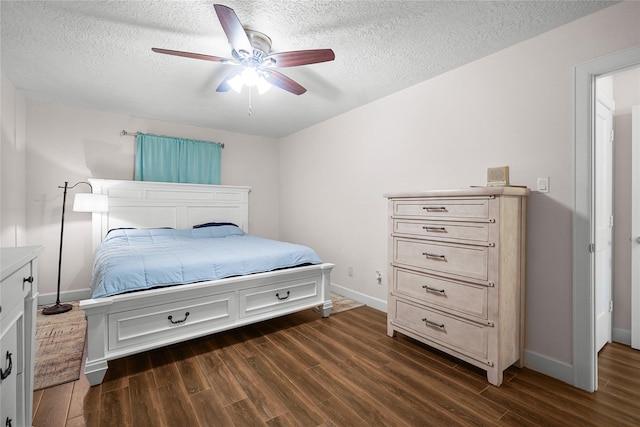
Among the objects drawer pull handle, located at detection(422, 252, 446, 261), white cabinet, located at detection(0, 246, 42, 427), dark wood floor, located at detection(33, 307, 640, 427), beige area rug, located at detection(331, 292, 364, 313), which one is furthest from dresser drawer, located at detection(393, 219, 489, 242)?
white cabinet, located at detection(0, 246, 42, 427)

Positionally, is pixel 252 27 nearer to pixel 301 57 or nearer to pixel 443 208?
pixel 301 57

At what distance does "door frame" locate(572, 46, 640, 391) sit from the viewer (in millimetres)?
1849

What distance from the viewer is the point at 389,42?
Answer: 7.25 ft

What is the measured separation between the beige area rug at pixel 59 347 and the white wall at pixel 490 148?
2.75 metres

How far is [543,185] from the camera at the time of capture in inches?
81.3

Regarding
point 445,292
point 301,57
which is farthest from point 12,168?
point 445,292

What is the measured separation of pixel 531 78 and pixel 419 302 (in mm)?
1889

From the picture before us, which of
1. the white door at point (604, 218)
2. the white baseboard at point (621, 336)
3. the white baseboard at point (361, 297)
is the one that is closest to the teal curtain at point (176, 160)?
the white baseboard at point (361, 297)

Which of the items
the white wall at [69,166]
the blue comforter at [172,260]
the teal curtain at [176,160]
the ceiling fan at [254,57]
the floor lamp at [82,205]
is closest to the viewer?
the ceiling fan at [254,57]

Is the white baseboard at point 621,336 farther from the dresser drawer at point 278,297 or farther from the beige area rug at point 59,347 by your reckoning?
the beige area rug at point 59,347

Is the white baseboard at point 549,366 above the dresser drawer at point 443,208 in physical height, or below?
below

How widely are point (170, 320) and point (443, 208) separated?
2.24 metres

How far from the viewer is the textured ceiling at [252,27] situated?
1.84 meters

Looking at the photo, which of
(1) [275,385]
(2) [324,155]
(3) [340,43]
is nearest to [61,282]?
(1) [275,385]
